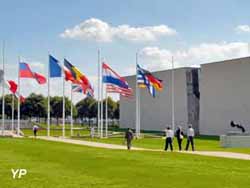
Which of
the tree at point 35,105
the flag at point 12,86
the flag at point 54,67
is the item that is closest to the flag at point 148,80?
the flag at point 54,67

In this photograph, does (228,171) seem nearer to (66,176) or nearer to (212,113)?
(66,176)

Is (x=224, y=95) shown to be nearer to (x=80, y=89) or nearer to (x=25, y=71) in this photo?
(x=80, y=89)

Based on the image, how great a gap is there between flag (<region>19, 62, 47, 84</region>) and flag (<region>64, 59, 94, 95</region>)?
2577mm

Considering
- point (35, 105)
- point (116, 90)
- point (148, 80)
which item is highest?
point (35, 105)

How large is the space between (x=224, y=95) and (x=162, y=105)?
17498 mm

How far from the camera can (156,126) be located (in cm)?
8862

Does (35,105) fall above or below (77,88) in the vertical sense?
above

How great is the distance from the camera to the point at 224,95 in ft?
232

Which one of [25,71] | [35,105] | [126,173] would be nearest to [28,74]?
[25,71]

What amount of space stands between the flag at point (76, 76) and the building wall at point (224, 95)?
21.9m

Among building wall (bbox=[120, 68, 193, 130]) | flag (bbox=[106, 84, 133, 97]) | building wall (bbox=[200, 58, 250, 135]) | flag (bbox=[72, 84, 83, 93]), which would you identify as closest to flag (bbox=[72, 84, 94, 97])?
flag (bbox=[72, 84, 83, 93])

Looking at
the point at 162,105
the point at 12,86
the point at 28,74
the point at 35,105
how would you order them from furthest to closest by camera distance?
the point at 35,105 < the point at 162,105 < the point at 12,86 < the point at 28,74

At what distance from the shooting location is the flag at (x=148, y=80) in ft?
172

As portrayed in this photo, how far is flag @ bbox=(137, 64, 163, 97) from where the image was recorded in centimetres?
5238
